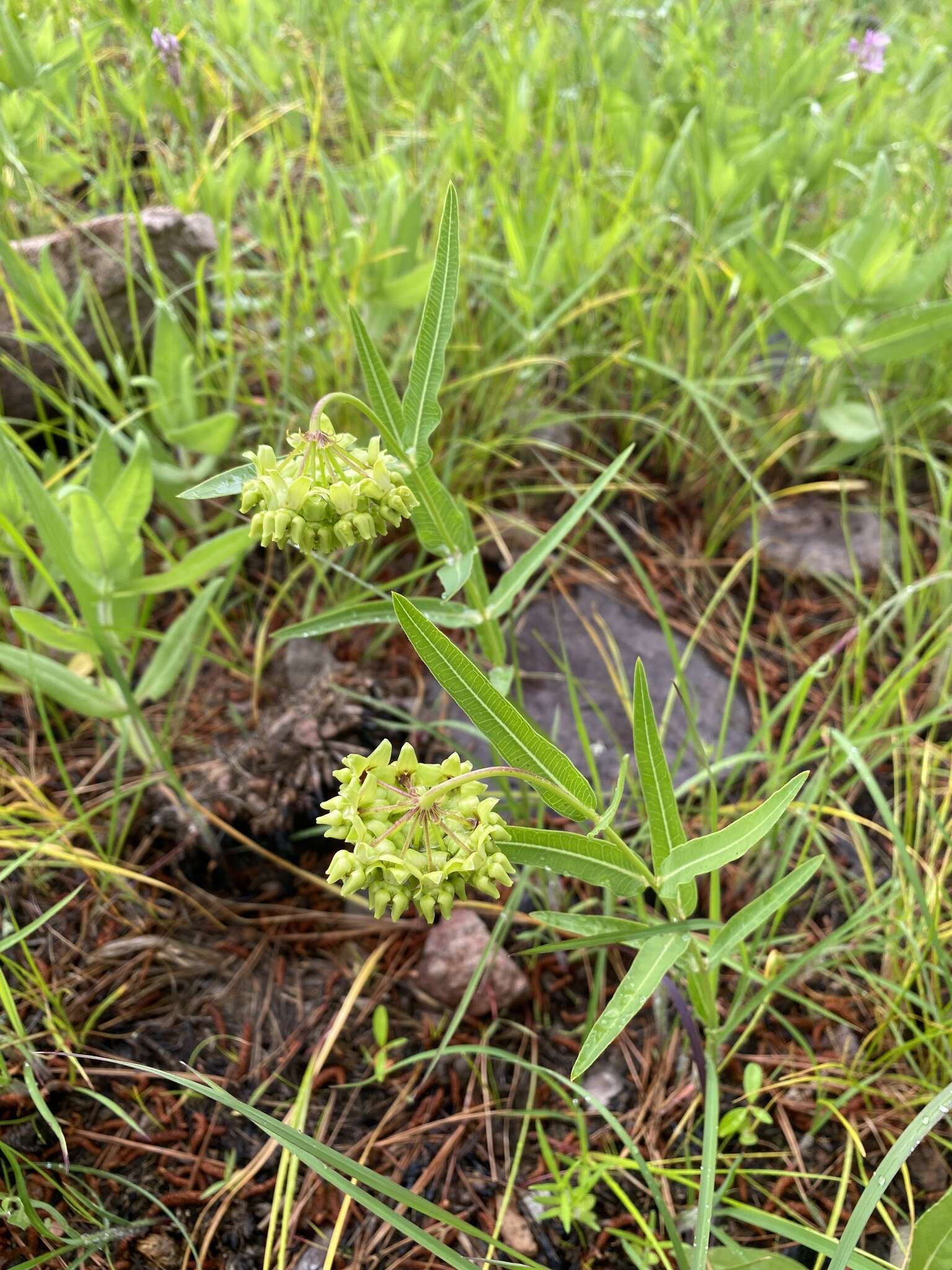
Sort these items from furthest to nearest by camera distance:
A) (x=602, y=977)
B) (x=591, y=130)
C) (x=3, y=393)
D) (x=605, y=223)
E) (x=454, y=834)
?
(x=591, y=130) → (x=605, y=223) → (x=3, y=393) → (x=602, y=977) → (x=454, y=834)

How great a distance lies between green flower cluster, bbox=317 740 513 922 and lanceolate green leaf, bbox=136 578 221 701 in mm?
864

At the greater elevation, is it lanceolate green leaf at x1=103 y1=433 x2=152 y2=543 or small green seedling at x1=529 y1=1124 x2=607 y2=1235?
lanceolate green leaf at x1=103 y1=433 x2=152 y2=543

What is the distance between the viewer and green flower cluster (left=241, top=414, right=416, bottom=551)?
96 centimetres

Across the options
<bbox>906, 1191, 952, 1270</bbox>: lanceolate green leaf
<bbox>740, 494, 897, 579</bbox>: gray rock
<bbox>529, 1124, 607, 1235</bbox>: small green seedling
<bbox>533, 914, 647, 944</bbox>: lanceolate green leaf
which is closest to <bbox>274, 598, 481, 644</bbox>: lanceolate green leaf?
<bbox>533, 914, 647, 944</bbox>: lanceolate green leaf

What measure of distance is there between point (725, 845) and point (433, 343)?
71cm

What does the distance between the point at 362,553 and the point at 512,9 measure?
2.73 metres

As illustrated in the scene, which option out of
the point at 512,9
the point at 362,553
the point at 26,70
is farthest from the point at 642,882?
the point at 512,9

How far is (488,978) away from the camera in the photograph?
1487mm

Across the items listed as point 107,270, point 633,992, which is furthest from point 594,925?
point 107,270

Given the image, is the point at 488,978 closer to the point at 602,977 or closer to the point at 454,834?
the point at 602,977

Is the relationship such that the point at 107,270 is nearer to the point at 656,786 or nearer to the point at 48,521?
the point at 48,521

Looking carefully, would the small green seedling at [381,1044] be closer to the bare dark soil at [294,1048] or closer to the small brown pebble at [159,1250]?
the bare dark soil at [294,1048]

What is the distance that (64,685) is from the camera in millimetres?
1567

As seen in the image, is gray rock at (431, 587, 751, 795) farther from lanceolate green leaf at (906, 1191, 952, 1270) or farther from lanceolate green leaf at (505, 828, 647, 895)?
lanceolate green leaf at (906, 1191, 952, 1270)
